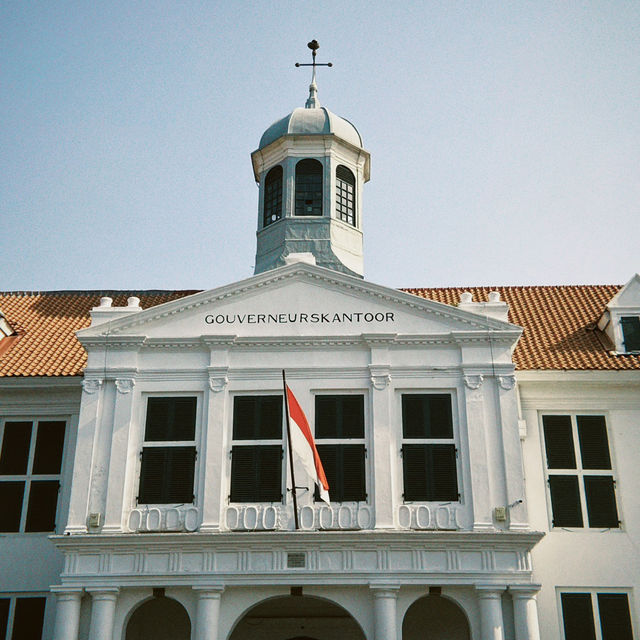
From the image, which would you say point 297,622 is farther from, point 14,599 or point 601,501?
point 601,501

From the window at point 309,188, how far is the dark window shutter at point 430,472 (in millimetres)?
8641

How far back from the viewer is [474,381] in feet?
Result: 62.7

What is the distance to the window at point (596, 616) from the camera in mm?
18625

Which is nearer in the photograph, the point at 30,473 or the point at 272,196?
the point at 30,473

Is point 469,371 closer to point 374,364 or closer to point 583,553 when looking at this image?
point 374,364

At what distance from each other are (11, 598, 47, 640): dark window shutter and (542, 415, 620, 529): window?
12.2m

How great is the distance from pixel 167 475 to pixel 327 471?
3.59 m

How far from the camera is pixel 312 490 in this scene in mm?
18281

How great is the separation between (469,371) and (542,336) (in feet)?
14.7

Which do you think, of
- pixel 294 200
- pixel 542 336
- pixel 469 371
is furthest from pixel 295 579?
pixel 294 200

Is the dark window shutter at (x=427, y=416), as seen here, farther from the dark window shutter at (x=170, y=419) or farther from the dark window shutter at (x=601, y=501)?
the dark window shutter at (x=170, y=419)

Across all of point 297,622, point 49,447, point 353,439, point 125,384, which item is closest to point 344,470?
point 353,439

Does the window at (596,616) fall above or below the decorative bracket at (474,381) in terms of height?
below

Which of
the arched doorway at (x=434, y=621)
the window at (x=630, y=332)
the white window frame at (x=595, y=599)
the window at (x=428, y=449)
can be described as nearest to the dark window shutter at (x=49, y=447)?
the window at (x=428, y=449)
